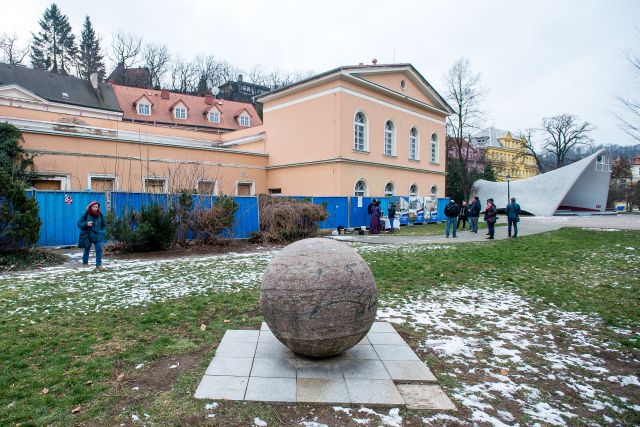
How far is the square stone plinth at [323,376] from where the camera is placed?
391 cm

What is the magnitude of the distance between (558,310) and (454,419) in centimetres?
485

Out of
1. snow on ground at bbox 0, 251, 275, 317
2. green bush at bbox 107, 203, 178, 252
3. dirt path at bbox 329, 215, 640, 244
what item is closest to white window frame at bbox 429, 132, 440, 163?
dirt path at bbox 329, 215, 640, 244

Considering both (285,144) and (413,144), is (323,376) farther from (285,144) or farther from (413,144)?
(413,144)

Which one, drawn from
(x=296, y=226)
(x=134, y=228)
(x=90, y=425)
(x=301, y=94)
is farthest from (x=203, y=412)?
(x=301, y=94)

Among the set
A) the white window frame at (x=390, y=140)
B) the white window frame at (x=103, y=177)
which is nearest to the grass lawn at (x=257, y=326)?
the white window frame at (x=103, y=177)

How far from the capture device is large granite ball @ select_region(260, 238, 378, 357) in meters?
4.21

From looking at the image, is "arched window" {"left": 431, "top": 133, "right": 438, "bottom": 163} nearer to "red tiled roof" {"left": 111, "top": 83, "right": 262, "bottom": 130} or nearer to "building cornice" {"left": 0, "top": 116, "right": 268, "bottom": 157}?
"building cornice" {"left": 0, "top": 116, "right": 268, "bottom": 157}

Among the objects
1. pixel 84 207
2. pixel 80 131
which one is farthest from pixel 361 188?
pixel 80 131

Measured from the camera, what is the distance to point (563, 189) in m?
41.4

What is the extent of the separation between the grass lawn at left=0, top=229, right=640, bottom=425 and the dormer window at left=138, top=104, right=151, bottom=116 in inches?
1549

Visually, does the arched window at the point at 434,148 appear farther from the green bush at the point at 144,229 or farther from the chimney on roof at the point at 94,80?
the chimney on roof at the point at 94,80

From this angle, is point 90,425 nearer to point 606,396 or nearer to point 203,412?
point 203,412

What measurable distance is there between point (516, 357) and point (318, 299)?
2946 mm

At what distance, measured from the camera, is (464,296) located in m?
8.22
